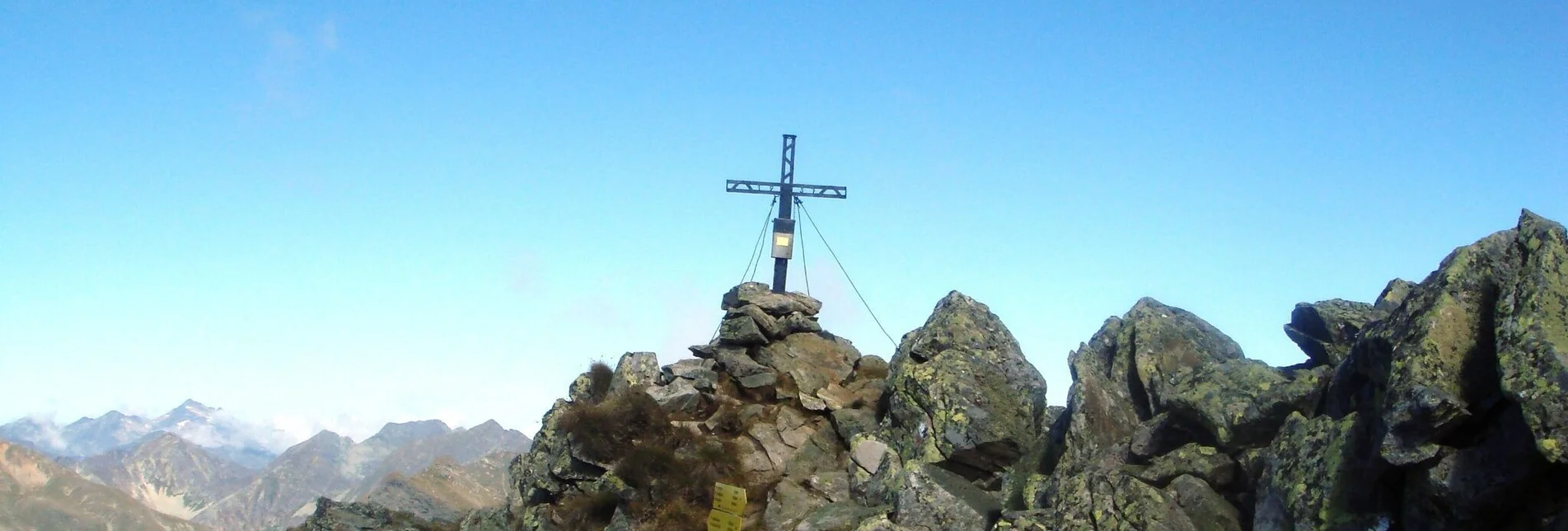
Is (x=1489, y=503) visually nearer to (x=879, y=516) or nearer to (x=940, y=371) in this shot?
(x=879, y=516)

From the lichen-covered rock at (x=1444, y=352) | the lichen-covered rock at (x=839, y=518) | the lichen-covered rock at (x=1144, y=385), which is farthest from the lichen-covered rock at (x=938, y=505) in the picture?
the lichen-covered rock at (x=1444, y=352)

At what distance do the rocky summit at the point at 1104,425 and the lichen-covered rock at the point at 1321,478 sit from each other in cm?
3

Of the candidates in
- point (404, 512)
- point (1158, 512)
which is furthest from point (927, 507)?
point (404, 512)

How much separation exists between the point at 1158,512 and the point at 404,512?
2827 centimetres

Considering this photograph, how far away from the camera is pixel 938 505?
20.6 m

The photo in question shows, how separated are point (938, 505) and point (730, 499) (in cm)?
576

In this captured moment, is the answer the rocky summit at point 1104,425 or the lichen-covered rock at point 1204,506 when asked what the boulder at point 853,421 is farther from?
the lichen-covered rock at point 1204,506

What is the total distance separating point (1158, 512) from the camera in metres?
17.3

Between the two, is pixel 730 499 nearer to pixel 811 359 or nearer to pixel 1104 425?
pixel 1104 425

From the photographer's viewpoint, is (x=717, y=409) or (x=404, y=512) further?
(x=404, y=512)

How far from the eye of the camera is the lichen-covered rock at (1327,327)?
2122 centimetres

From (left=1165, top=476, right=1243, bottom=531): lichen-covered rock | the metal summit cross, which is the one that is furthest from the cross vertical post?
(left=1165, top=476, right=1243, bottom=531): lichen-covered rock

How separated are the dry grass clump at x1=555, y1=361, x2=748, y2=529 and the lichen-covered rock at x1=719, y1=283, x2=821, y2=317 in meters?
5.92

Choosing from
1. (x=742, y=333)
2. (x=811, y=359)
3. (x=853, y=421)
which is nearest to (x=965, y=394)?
(x=853, y=421)
